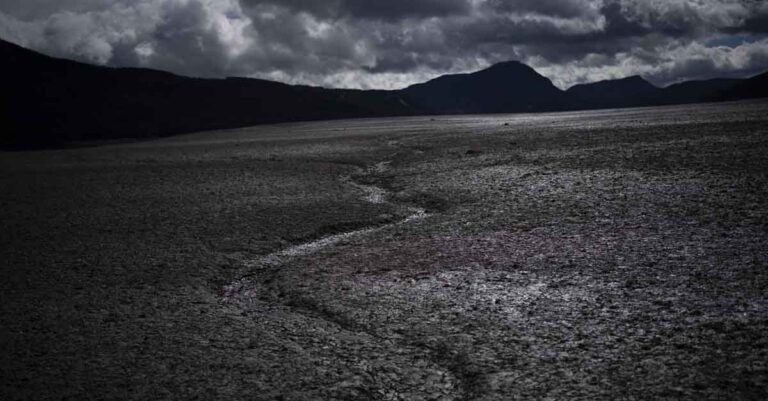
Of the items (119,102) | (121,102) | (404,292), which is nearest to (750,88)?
(121,102)

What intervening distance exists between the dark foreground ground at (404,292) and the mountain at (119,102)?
1242 inches

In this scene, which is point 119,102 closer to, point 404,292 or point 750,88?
point 404,292

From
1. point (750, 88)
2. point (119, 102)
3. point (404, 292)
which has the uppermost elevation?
point (750, 88)

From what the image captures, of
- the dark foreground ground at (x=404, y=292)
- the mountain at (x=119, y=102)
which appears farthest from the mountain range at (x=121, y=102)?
the dark foreground ground at (x=404, y=292)

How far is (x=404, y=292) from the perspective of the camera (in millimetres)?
2682

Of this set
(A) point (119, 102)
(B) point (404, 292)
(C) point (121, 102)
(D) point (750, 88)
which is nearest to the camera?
(B) point (404, 292)

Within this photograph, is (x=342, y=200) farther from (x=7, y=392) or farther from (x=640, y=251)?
(x=7, y=392)

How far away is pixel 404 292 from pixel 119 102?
2525 inches

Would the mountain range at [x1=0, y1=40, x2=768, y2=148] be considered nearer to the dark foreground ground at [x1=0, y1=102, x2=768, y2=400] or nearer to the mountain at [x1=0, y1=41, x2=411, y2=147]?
the mountain at [x1=0, y1=41, x2=411, y2=147]

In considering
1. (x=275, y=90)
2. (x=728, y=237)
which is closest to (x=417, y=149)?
(x=728, y=237)

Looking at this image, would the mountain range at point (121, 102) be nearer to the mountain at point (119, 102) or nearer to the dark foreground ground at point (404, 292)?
the mountain at point (119, 102)

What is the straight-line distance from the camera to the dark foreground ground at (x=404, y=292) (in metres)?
1.83

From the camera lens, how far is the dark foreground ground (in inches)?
72.1

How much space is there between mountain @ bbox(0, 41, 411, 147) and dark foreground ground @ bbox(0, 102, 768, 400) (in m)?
31.6
